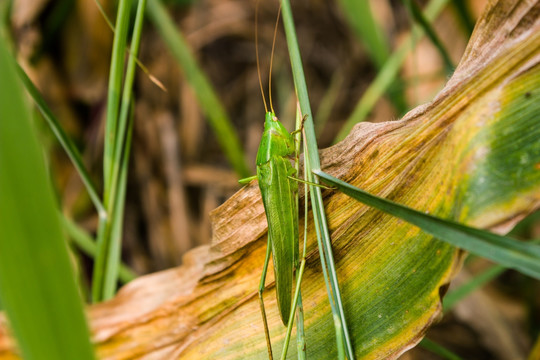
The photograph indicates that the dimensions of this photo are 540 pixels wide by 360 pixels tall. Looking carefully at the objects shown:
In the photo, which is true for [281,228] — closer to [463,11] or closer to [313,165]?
[313,165]

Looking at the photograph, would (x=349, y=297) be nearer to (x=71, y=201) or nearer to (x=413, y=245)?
(x=413, y=245)

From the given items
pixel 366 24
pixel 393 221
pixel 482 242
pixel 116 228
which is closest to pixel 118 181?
pixel 116 228

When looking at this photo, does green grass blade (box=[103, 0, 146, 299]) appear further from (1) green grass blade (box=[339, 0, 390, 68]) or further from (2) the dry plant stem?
(1) green grass blade (box=[339, 0, 390, 68])

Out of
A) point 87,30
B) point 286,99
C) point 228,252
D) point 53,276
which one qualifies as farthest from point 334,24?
point 53,276

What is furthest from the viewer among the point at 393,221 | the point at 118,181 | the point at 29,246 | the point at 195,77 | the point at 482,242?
the point at 195,77

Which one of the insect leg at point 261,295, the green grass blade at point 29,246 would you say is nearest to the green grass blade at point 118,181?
the insect leg at point 261,295

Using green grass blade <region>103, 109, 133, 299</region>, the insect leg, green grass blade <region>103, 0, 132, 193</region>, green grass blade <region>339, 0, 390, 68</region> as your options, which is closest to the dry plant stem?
the insect leg

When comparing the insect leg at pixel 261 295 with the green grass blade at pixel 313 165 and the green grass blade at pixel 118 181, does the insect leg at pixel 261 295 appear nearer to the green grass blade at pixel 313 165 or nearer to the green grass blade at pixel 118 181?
the green grass blade at pixel 313 165
